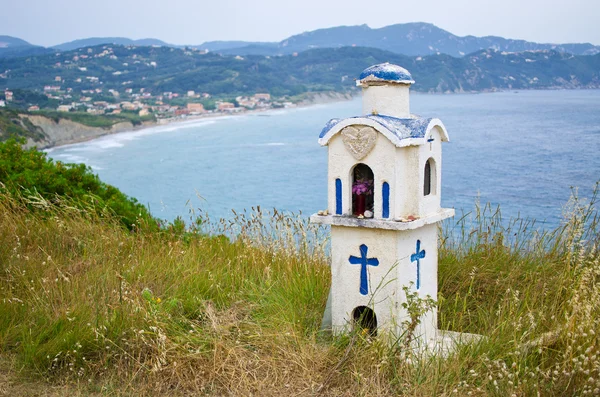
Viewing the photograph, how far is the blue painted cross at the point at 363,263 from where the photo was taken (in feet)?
14.8

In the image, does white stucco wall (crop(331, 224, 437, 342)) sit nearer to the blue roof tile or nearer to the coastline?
the blue roof tile

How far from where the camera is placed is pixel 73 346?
173 inches

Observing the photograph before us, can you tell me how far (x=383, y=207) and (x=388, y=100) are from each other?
77cm

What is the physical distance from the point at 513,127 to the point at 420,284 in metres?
54.9

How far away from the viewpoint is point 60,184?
27.0 ft

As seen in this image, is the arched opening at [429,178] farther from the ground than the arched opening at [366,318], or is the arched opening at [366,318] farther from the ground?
the arched opening at [429,178]

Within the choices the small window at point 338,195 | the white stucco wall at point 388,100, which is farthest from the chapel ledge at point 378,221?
the white stucco wall at point 388,100

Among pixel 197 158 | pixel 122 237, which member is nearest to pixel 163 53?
pixel 197 158

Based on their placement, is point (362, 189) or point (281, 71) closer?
point (362, 189)

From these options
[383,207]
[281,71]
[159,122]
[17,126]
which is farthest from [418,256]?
[281,71]

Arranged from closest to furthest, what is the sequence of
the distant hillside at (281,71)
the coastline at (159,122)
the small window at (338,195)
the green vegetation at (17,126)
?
1. the small window at (338,195)
2. the green vegetation at (17,126)
3. the coastline at (159,122)
4. the distant hillside at (281,71)

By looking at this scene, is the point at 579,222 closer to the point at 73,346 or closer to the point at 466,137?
the point at 73,346

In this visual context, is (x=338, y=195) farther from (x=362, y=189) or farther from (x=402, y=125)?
(x=402, y=125)

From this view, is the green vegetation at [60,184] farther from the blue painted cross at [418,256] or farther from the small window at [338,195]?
the blue painted cross at [418,256]
